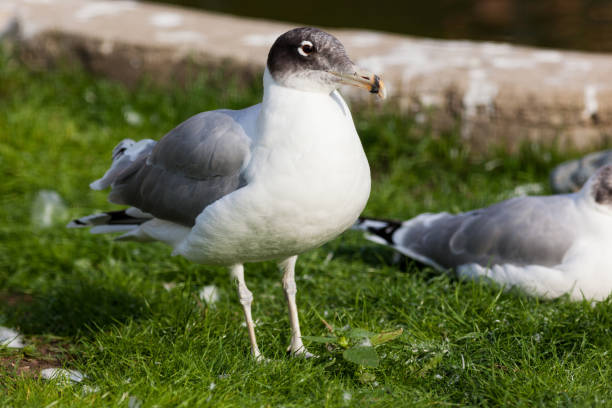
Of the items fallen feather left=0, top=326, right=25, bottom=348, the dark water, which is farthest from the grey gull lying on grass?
the dark water

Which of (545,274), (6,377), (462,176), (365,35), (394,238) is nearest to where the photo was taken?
(6,377)

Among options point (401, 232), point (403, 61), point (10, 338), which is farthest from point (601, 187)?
point (10, 338)

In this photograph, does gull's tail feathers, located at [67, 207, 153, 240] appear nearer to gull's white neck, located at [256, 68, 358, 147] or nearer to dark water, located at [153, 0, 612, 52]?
gull's white neck, located at [256, 68, 358, 147]

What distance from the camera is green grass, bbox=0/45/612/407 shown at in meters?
2.93

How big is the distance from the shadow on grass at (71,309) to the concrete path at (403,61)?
2.67 meters

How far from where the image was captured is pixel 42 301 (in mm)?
4070

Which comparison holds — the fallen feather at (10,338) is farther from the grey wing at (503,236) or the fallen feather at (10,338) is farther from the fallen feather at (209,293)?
the grey wing at (503,236)

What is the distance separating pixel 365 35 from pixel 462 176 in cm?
201

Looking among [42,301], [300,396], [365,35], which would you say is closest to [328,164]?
[300,396]

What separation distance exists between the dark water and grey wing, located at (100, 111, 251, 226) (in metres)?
6.07

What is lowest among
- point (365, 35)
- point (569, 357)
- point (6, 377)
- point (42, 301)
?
point (42, 301)

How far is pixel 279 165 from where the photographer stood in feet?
9.23

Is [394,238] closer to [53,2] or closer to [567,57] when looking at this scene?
[567,57]

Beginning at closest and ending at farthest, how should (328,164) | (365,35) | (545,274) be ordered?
(328,164) → (545,274) → (365,35)
